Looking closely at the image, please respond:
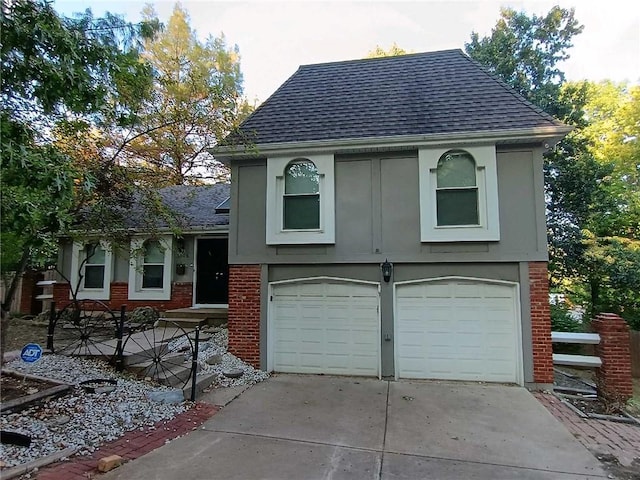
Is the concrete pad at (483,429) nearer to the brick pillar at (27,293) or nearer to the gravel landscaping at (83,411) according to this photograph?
the gravel landscaping at (83,411)

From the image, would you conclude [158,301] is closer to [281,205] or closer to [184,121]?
[281,205]

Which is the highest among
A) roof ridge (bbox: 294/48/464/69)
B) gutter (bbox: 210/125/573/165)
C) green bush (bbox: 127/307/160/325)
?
roof ridge (bbox: 294/48/464/69)

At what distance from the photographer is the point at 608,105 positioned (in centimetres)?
1703

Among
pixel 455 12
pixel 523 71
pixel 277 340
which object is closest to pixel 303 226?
pixel 277 340

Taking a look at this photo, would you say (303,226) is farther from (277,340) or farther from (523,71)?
(523,71)

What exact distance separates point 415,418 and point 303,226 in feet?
14.0

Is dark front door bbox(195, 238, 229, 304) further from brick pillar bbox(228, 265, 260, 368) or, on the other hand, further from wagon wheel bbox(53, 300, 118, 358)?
brick pillar bbox(228, 265, 260, 368)

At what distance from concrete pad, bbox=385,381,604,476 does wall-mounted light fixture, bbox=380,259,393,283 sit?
81.4 inches

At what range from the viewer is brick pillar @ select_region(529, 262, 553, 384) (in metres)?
7.07

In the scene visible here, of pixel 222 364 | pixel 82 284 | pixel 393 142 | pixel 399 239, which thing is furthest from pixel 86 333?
pixel 393 142

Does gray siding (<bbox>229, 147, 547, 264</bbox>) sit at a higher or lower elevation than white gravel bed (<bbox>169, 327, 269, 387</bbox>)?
higher

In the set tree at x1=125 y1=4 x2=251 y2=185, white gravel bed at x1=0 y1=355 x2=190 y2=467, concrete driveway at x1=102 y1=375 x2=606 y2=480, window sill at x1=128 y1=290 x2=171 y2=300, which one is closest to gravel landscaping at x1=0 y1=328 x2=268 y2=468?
white gravel bed at x1=0 y1=355 x2=190 y2=467

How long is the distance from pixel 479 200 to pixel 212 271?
756cm

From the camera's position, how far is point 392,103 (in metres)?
8.67
